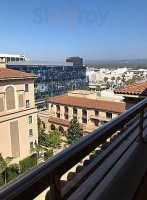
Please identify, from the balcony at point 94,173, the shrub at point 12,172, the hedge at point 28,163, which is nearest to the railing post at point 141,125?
the balcony at point 94,173

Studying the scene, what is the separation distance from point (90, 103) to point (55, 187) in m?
24.5

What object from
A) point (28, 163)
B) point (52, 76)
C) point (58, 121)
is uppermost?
point (52, 76)

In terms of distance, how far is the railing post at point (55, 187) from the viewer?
79cm

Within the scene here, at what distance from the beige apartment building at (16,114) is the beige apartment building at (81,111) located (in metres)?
6.68

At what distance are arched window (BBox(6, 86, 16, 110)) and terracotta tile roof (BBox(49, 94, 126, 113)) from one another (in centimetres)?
973

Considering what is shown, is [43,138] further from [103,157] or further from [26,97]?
[103,157]

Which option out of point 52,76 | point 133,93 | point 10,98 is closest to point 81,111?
point 10,98

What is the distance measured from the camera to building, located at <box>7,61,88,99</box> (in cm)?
4447

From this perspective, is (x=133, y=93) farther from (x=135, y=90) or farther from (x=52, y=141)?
(x=52, y=141)

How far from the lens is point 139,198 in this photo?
5.42ft

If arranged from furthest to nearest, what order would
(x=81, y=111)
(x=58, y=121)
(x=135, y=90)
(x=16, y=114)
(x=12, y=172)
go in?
(x=58, y=121)
(x=81, y=111)
(x=16, y=114)
(x=12, y=172)
(x=135, y=90)

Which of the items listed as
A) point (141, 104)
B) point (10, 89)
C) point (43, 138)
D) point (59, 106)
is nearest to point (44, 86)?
point (59, 106)

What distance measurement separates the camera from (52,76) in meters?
48.7

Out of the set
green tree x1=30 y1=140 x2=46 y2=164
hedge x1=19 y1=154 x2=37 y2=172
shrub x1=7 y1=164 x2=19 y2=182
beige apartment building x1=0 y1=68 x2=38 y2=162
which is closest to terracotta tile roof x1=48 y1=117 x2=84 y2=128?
green tree x1=30 y1=140 x2=46 y2=164
